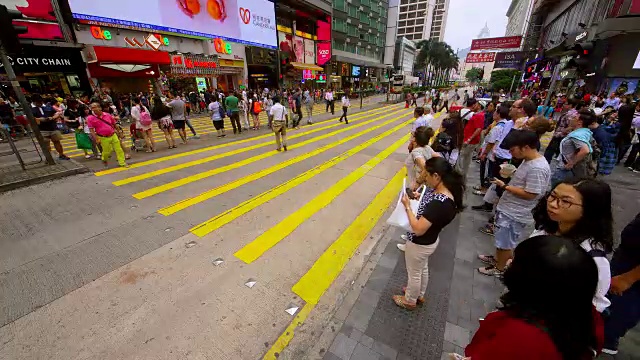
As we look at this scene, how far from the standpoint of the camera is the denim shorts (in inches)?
121

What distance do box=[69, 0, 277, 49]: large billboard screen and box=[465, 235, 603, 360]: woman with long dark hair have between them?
22.3 meters

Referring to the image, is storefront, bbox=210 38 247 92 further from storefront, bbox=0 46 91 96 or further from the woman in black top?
the woman in black top

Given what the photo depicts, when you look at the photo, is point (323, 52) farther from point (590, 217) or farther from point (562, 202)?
point (590, 217)

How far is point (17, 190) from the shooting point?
19.4 feet

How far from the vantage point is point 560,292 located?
40.2 inches

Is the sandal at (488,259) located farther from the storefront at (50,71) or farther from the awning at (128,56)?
the storefront at (50,71)

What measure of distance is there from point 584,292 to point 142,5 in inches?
953

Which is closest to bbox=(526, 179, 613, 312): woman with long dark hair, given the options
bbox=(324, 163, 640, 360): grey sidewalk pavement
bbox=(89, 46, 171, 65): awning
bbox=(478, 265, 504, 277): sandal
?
bbox=(324, 163, 640, 360): grey sidewalk pavement

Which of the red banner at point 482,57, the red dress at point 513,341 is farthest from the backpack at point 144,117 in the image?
the red banner at point 482,57

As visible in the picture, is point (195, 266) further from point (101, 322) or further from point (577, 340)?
point (577, 340)

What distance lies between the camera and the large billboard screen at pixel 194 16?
15.5 meters

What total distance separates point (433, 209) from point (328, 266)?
2019 millimetres

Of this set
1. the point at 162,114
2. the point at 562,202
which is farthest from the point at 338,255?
the point at 162,114

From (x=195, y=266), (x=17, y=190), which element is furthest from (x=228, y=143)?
(x=195, y=266)
